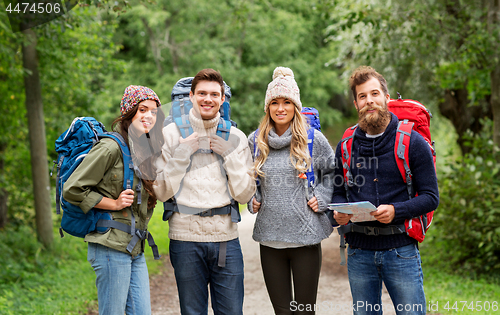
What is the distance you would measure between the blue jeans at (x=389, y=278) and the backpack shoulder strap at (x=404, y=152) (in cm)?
44

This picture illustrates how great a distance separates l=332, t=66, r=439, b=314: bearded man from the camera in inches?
112

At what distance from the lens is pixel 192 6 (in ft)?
63.7

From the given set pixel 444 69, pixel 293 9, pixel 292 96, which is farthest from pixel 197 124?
pixel 293 9

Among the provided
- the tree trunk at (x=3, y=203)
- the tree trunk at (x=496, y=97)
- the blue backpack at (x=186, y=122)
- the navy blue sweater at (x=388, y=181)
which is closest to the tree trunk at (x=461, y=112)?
the tree trunk at (x=496, y=97)

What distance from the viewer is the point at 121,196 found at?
2945 mm

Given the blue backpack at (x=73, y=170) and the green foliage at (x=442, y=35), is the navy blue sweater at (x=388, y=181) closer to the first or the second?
the blue backpack at (x=73, y=170)

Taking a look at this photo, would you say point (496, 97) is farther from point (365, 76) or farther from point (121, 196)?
point (121, 196)

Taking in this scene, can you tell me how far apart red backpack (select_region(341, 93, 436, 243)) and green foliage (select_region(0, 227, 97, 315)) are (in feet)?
12.6

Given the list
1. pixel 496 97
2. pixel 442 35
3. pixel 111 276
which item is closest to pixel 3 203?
pixel 111 276

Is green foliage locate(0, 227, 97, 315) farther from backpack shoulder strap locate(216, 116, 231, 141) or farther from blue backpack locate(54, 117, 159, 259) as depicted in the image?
backpack shoulder strap locate(216, 116, 231, 141)

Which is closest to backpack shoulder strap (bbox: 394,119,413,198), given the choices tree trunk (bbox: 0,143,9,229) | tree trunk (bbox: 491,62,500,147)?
tree trunk (bbox: 491,62,500,147)

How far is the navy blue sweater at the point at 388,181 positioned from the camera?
112 inches

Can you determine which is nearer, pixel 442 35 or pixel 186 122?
pixel 186 122

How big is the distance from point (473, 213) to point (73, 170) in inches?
233
